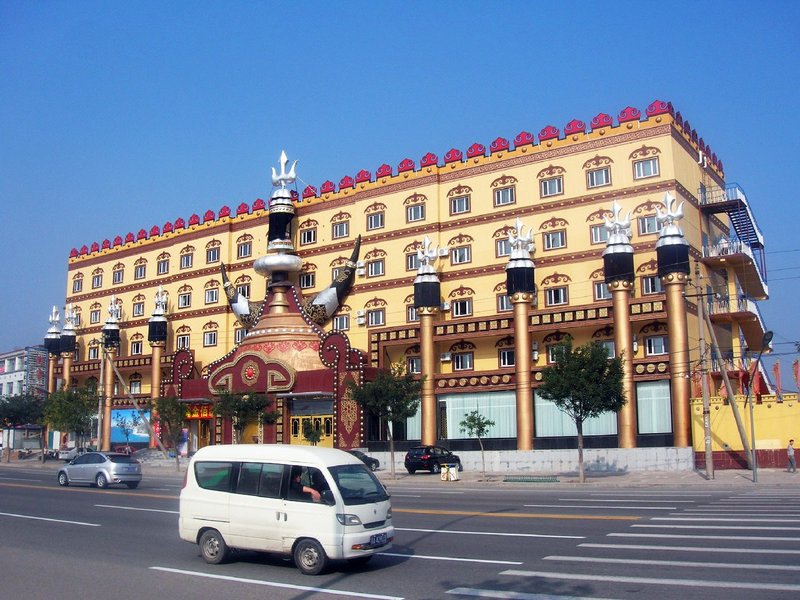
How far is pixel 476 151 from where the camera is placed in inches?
1866

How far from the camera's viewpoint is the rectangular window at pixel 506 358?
143ft

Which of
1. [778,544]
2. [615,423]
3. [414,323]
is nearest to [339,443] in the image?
[414,323]

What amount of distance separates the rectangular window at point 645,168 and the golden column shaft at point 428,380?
43.1 feet

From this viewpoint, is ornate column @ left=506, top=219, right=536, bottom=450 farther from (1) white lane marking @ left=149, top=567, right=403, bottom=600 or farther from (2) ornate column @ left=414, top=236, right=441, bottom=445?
(1) white lane marking @ left=149, top=567, right=403, bottom=600

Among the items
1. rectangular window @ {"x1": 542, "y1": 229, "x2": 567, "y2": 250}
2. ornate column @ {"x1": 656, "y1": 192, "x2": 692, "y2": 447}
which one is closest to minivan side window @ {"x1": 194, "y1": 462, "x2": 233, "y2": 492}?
ornate column @ {"x1": 656, "y1": 192, "x2": 692, "y2": 447}

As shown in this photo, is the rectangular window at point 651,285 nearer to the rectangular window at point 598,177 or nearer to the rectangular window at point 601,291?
the rectangular window at point 601,291

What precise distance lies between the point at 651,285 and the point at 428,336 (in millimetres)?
12309

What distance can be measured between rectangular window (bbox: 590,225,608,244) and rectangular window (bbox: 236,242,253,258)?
84.6 ft

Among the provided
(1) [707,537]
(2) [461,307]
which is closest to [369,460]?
(2) [461,307]

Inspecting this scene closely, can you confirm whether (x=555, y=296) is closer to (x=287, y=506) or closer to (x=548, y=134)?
(x=548, y=134)

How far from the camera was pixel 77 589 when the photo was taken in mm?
11125

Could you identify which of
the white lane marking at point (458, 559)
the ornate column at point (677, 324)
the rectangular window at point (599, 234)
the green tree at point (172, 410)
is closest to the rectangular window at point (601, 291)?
the rectangular window at point (599, 234)

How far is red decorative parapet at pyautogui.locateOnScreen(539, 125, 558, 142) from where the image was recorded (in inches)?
1758

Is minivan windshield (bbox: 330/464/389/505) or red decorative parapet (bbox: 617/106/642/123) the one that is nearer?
minivan windshield (bbox: 330/464/389/505)
